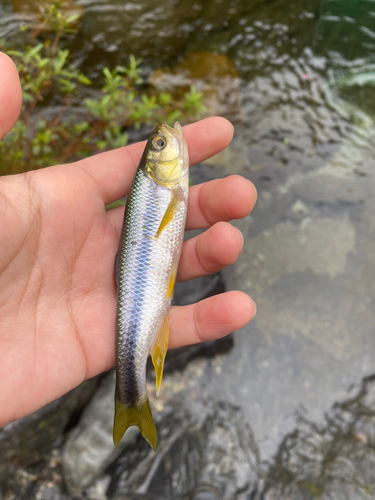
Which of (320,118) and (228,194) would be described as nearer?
(228,194)

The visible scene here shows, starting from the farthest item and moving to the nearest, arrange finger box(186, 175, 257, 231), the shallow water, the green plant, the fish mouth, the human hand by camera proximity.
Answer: the green plant, the shallow water, the fish mouth, finger box(186, 175, 257, 231), the human hand

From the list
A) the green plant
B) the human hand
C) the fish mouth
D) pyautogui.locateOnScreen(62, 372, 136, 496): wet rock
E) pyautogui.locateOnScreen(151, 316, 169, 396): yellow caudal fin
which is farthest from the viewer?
the green plant

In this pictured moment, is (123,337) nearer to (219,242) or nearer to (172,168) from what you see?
(219,242)

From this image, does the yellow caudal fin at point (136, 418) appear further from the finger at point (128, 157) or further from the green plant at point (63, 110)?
the green plant at point (63, 110)

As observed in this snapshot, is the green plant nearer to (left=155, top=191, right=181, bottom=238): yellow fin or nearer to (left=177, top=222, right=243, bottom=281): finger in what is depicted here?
(left=155, top=191, right=181, bottom=238): yellow fin

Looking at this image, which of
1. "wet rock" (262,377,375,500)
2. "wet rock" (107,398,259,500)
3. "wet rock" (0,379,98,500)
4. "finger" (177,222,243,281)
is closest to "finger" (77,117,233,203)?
"finger" (177,222,243,281)

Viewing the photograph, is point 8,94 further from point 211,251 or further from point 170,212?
point 211,251

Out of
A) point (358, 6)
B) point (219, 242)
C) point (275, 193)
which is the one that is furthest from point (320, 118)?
point (219, 242)
